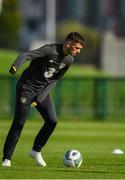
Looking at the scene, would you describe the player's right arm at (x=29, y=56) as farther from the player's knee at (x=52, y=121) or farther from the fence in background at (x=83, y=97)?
the fence in background at (x=83, y=97)

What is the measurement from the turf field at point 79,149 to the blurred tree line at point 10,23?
148ft

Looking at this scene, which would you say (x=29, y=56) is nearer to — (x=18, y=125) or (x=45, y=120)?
(x=18, y=125)

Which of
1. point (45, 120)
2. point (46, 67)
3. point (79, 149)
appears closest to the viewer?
point (46, 67)

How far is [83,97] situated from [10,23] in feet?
147

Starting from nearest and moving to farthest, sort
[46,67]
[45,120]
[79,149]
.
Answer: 1. [46,67]
2. [45,120]
3. [79,149]

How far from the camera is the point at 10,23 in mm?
84250

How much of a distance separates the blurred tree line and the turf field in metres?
Answer: 45.0

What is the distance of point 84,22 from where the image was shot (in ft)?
429

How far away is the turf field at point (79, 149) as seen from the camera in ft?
52.7

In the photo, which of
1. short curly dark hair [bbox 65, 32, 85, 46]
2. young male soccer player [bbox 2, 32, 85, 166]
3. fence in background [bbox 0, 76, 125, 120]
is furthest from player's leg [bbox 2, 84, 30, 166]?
fence in background [bbox 0, 76, 125, 120]

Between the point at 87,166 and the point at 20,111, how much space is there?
1.59 metres

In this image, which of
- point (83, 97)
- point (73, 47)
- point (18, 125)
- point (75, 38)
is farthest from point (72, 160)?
point (83, 97)

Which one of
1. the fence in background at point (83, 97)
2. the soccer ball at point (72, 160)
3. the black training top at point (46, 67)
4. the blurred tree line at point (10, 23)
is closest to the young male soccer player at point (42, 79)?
the black training top at point (46, 67)

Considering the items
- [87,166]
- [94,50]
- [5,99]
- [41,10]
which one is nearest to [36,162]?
[87,166]
